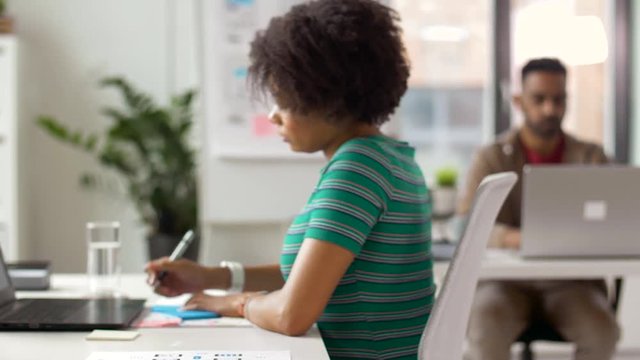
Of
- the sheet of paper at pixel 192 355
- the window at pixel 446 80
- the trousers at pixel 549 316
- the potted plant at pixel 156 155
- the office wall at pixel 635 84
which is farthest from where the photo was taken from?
the window at pixel 446 80

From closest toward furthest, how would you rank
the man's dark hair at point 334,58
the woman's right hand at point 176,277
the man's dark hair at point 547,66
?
the man's dark hair at point 334,58, the woman's right hand at point 176,277, the man's dark hair at point 547,66

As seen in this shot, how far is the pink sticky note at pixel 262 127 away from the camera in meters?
4.07

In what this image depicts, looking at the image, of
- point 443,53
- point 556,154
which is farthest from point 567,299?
point 443,53

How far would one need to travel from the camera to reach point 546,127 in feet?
11.0

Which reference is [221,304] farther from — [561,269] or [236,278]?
[561,269]

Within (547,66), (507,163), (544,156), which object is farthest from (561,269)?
(547,66)

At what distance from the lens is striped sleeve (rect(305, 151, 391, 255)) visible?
153 centimetres

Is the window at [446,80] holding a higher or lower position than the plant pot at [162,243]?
higher

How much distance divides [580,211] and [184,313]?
139 cm

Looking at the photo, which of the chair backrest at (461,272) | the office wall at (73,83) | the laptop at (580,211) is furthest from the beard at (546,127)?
the office wall at (73,83)

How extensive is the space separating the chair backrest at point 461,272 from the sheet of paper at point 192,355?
0.29 metres

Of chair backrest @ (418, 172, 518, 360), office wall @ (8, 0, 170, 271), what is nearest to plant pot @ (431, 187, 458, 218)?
office wall @ (8, 0, 170, 271)

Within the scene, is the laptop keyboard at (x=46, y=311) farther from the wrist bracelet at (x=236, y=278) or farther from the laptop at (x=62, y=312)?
the wrist bracelet at (x=236, y=278)

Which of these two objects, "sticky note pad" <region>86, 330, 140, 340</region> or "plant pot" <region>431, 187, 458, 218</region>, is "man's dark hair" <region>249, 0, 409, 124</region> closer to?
"sticky note pad" <region>86, 330, 140, 340</region>
